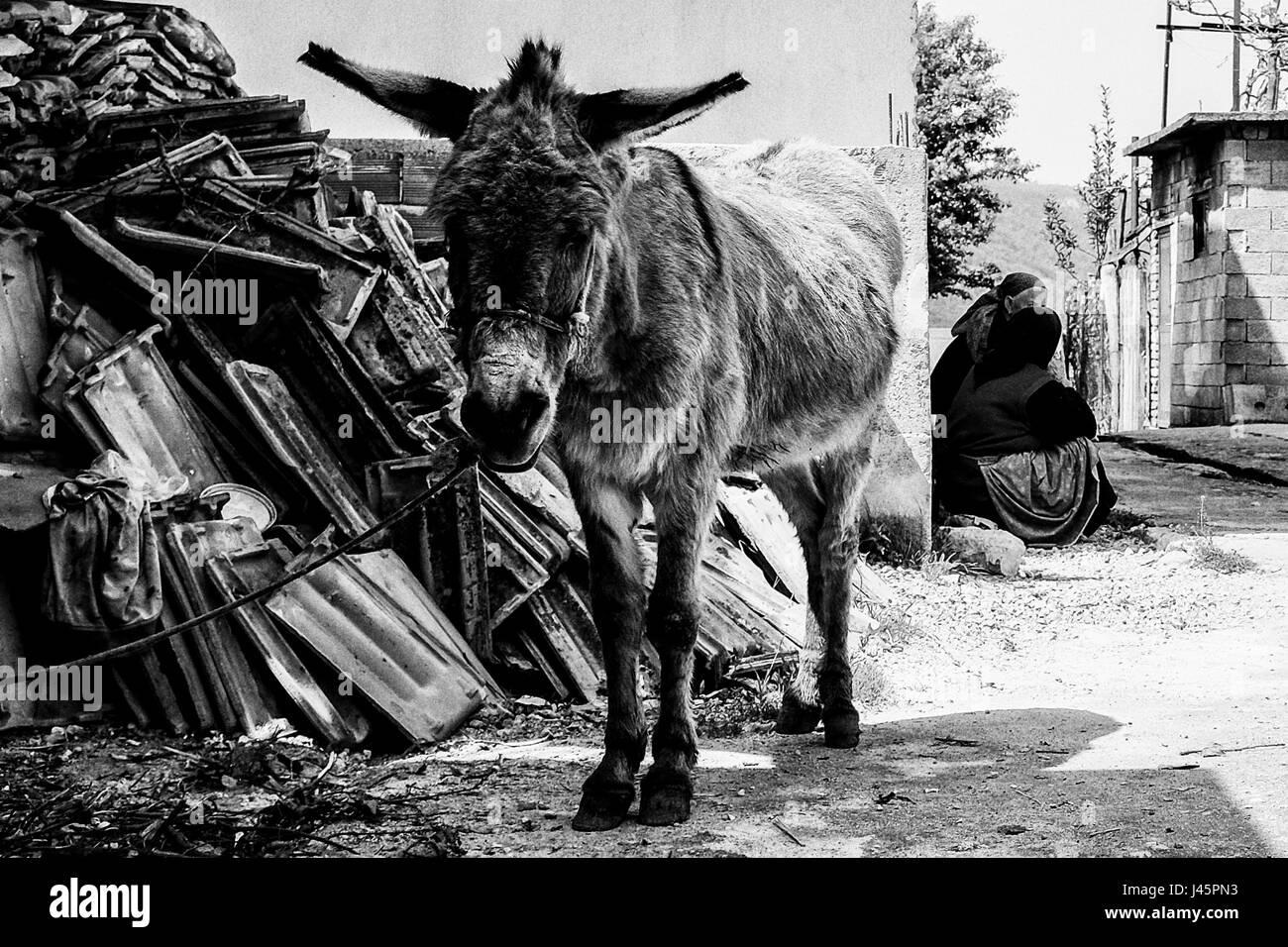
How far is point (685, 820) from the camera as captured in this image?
12.9 feet

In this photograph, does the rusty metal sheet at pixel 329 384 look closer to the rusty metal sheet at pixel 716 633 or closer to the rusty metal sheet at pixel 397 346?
the rusty metal sheet at pixel 397 346

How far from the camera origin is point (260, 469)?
5543mm

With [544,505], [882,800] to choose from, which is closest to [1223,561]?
[544,505]

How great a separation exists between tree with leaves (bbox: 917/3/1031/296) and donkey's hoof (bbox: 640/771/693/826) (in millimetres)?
22212

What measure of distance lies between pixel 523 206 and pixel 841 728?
2.54m

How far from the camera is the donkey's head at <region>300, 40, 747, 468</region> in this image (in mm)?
3334

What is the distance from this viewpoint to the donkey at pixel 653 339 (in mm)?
3412

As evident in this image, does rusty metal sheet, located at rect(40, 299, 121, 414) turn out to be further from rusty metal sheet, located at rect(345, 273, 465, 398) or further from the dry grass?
the dry grass

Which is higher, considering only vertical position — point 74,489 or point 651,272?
point 651,272

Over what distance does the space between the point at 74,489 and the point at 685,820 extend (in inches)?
104

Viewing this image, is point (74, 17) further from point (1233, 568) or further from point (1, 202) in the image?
point (1233, 568)

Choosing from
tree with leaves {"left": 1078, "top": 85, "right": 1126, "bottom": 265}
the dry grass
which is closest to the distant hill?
Answer: tree with leaves {"left": 1078, "top": 85, "right": 1126, "bottom": 265}

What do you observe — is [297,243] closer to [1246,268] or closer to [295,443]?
[295,443]

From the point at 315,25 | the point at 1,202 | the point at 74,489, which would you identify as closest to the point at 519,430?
the point at 74,489
